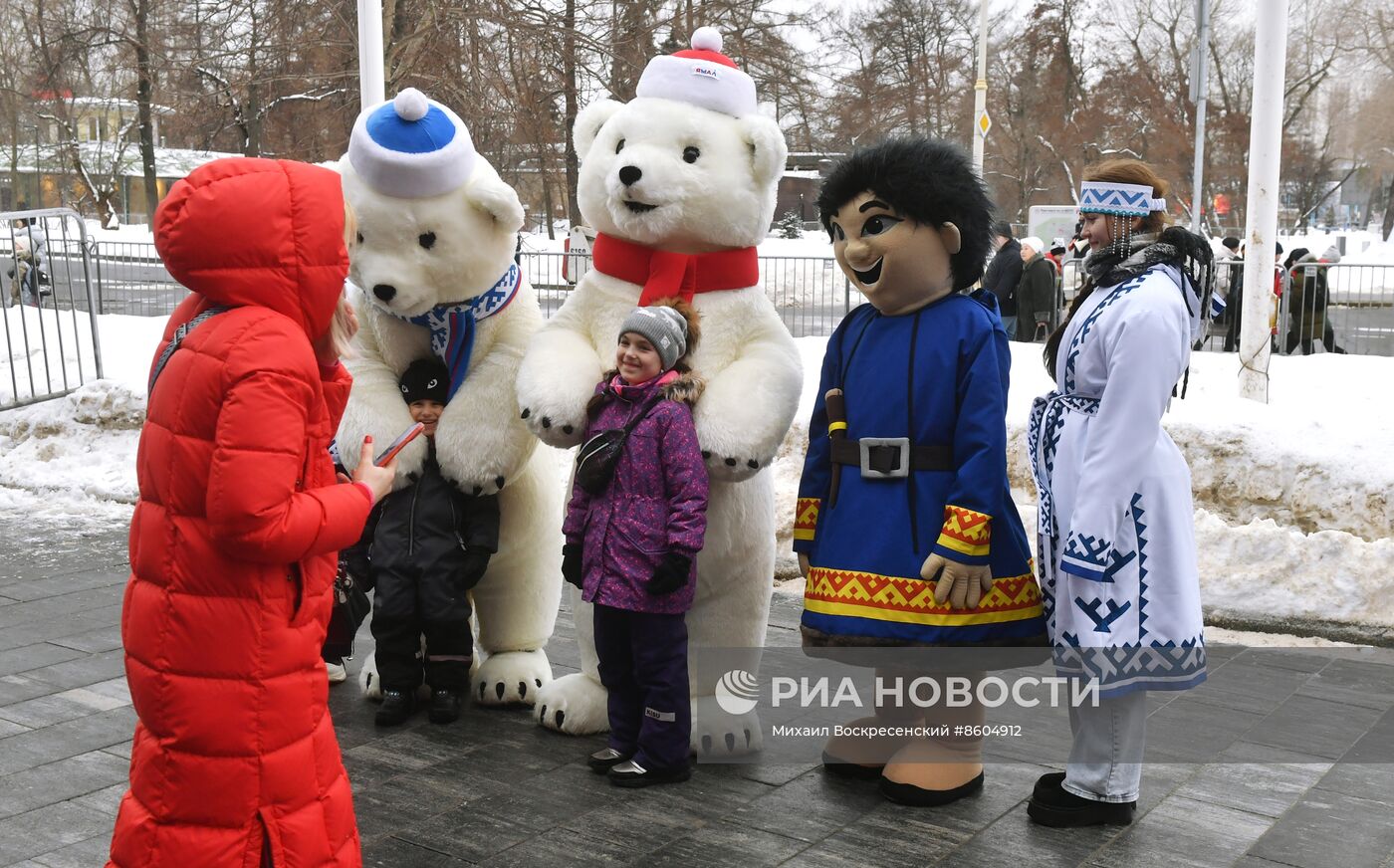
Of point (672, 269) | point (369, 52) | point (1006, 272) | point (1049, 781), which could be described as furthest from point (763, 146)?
point (1006, 272)

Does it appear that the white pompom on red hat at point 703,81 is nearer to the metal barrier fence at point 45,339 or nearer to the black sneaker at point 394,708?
the black sneaker at point 394,708

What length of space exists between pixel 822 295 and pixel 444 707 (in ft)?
50.1

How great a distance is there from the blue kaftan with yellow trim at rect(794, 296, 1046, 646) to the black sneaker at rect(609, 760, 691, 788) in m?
0.62

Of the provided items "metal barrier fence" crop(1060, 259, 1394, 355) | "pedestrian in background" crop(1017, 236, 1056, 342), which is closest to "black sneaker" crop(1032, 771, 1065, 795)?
"metal barrier fence" crop(1060, 259, 1394, 355)

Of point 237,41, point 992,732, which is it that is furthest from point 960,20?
point 992,732

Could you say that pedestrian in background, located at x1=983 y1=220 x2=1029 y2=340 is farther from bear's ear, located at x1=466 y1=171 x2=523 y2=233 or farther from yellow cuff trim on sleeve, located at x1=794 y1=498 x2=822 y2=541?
yellow cuff trim on sleeve, located at x1=794 y1=498 x2=822 y2=541

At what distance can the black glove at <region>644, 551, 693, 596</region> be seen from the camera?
3945mm

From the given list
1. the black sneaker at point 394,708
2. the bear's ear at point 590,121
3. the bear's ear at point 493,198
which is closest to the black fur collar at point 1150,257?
the bear's ear at point 590,121

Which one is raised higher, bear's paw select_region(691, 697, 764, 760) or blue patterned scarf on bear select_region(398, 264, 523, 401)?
blue patterned scarf on bear select_region(398, 264, 523, 401)

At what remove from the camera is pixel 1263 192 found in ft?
28.0

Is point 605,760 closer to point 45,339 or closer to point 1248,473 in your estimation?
point 1248,473

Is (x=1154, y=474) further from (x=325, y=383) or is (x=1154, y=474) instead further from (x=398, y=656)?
(x=398, y=656)

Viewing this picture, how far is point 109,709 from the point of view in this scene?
4750 millimetres

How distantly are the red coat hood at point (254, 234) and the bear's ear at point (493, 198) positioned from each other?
1790 millimetres
